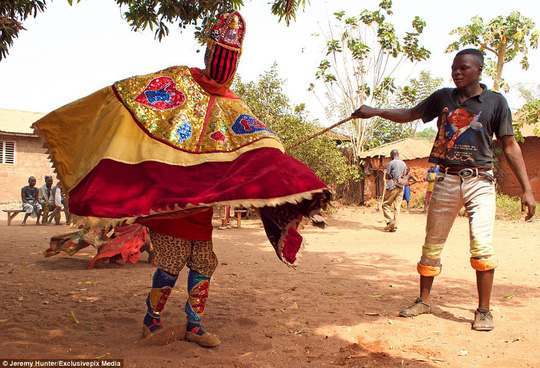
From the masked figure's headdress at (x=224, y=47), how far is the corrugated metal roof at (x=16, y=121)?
64.8 ft

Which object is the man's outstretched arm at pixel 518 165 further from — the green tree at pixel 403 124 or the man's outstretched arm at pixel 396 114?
the green tree at pixel 403 124

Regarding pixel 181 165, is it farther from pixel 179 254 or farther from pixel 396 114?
pixel 396 114

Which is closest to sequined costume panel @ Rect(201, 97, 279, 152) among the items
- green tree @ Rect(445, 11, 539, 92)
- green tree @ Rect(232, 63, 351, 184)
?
green tree @ Rect(232, 63, 351, 184)

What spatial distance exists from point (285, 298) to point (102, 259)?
2910 millimetres

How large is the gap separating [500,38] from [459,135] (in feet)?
58.1

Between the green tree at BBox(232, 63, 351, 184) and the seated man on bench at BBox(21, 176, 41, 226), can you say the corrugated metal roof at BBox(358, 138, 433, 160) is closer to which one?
the green tree at BBox(232, 63, 351, 184)

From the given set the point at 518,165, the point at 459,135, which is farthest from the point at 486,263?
the point at 459,135

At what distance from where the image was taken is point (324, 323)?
3760 millimetres

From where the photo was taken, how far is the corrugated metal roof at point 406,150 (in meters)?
20.7

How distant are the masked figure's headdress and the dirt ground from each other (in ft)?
6.13

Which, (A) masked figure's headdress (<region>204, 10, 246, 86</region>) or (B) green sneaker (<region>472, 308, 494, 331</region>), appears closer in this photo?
(A) masked figure's headdress (<region>204, 10, 246, 86</region>)

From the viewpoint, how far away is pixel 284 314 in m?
4.01

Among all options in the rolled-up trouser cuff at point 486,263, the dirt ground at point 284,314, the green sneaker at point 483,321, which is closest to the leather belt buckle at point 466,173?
the rolled-up trouser cuff at point 486,263

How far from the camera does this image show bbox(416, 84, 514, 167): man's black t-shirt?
3775 mm
